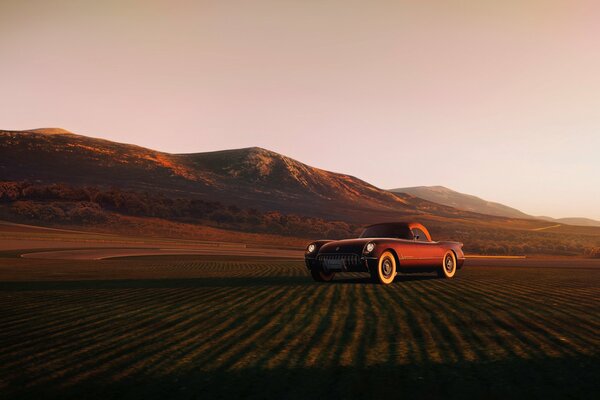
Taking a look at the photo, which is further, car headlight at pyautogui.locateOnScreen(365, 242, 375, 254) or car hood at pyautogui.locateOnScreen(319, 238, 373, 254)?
car hood at pyautogui.locateOnScreen(319, 238, 373, 254)

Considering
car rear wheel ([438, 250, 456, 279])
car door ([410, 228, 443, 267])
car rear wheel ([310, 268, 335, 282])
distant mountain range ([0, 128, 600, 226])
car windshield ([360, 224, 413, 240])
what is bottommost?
car rear wheel ([310, 268, 335, 282])

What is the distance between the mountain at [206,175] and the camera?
11344 centimetres

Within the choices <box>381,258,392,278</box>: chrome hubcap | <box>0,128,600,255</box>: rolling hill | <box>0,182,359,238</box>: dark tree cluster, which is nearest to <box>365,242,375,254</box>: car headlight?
<box>381,258,392,278</box>: chrome hubcap

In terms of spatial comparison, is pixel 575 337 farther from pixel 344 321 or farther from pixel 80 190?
pixel 80 190

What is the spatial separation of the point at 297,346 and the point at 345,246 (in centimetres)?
701

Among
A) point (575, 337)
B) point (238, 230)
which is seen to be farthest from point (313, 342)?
point (238, 230)

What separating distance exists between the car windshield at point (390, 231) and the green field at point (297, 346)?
13.1 ft

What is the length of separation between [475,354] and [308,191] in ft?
509

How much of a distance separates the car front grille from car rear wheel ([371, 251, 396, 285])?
483mm

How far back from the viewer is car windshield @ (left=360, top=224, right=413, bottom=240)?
521 inches

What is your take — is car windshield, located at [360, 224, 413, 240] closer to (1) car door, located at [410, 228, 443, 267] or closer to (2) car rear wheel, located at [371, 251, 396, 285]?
(1) car door, located at [410, 228, 443, 267]

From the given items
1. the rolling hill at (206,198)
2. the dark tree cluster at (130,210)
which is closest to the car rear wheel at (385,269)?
the rolling hill at (206,198)

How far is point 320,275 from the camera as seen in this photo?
42.1 ft

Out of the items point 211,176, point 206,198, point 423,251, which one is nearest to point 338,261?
point 423,251
